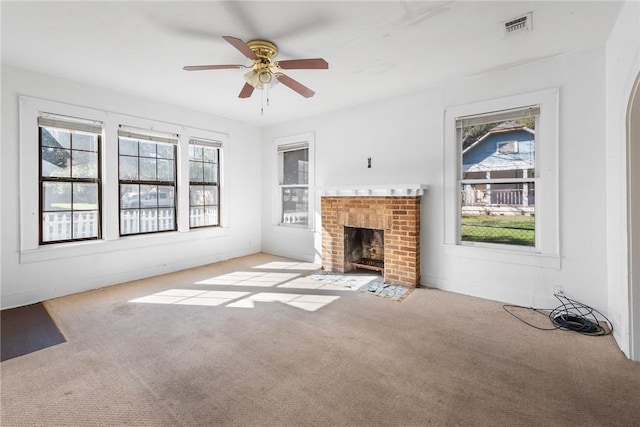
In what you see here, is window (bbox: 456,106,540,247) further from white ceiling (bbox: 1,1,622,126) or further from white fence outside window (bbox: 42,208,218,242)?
white fence outside window (bbox: 42,208,218,242)

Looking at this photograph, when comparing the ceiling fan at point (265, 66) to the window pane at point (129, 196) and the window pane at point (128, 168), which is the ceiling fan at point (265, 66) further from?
the window pane at point (129, 196)

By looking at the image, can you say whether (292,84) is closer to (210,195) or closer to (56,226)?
(210,195)

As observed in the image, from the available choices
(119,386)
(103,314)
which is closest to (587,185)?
(119,386)

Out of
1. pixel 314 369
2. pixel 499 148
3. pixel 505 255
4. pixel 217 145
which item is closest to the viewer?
pixel 314 369

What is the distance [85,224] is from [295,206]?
10.8ft

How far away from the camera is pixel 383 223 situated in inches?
169

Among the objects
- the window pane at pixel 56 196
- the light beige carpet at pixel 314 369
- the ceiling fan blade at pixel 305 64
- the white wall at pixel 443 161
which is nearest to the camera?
the light beige carpet at pixel 314 369

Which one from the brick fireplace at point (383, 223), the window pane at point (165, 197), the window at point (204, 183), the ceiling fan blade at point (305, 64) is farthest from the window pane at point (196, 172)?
the ceiling fan blade at point (305, 64)

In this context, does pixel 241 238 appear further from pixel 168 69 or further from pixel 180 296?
pixel 168 69

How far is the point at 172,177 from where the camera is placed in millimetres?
4961

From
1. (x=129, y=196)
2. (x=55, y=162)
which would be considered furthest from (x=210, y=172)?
(x=55, y=162)

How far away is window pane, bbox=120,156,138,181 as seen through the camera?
4.39m

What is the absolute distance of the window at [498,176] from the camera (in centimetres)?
343

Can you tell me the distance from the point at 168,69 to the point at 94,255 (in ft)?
8.75
